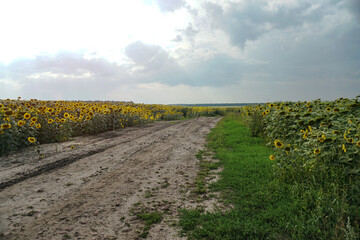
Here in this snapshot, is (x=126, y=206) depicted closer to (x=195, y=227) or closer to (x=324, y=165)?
(x=195, y=227)

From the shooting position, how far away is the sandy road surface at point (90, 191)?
299 cm

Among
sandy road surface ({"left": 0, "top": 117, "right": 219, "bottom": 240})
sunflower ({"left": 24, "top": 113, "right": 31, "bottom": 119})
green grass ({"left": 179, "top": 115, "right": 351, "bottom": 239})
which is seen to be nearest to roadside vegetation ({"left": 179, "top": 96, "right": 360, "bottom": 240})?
green grass ({"left": 179, "top": 115, "right": 351, "bottom": 239})

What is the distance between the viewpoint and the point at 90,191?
411cm

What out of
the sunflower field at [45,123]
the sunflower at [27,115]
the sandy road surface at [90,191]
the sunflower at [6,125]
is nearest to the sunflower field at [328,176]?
the sandy road surface at [90,191]

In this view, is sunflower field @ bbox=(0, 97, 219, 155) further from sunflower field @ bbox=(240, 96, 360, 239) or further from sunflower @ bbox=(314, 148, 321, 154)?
sunflower @ bbox=(314, 148, 321, 154)

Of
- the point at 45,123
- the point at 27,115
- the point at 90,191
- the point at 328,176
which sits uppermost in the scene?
the point at 27,115

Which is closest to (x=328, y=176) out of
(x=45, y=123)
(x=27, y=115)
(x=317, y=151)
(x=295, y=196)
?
(x=317, y=151)

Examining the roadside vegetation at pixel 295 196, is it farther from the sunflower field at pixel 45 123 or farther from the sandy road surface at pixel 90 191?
the sunflower field at pixel 45 123

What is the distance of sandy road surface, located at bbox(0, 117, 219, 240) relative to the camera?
9.80ft

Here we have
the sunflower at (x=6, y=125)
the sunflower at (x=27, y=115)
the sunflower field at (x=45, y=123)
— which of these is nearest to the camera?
the sunflower at (x=6, y=125)

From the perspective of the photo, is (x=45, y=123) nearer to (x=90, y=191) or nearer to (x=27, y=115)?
(x=27, y=115)

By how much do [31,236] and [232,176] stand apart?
3.68 m

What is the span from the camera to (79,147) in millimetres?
7527

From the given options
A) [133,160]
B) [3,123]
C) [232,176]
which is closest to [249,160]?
[232,176]
